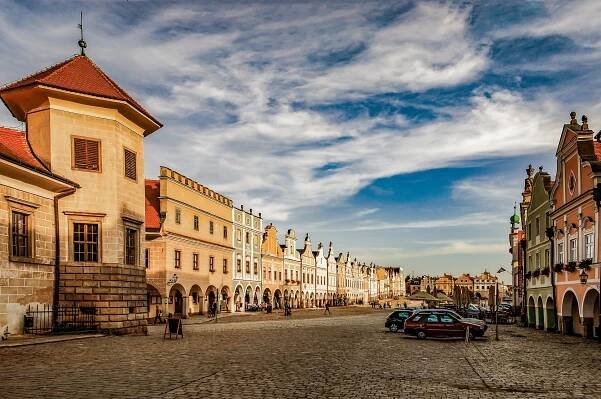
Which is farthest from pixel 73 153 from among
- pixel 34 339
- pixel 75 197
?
pixel 34 339

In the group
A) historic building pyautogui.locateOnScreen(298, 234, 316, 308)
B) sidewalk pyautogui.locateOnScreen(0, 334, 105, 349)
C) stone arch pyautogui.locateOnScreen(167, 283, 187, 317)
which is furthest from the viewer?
historic building pyautogui.locateOnScreen(298, 234, 316, 308)

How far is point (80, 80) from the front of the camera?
2706 centimetres

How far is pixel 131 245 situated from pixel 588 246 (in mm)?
22273

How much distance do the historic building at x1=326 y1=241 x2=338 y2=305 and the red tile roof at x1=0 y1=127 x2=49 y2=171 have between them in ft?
273

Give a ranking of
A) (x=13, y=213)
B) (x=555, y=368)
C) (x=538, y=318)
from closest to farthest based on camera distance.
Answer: (x=555, y=368) → (x=13, y=213) → (x=538, y=318)

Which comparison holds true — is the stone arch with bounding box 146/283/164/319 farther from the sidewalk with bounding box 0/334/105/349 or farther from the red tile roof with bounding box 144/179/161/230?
the sidewalk with bounding box 0/334/105/349

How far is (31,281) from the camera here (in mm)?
23766

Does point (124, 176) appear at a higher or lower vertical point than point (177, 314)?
higher

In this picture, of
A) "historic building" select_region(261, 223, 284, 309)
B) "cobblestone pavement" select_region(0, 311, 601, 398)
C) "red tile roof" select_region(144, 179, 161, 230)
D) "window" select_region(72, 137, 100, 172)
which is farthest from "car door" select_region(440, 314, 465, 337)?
"historic building" select_region(261, 223, 284, 309)

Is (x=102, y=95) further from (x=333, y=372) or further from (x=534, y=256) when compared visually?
Answer: (x=534, y=256)

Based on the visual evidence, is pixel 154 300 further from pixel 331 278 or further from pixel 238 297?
pixel 331 278

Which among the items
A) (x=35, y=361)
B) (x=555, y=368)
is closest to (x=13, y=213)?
(x=35, y=361)

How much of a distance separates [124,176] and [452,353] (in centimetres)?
1711

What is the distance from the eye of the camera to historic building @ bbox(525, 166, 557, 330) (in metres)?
35.6
